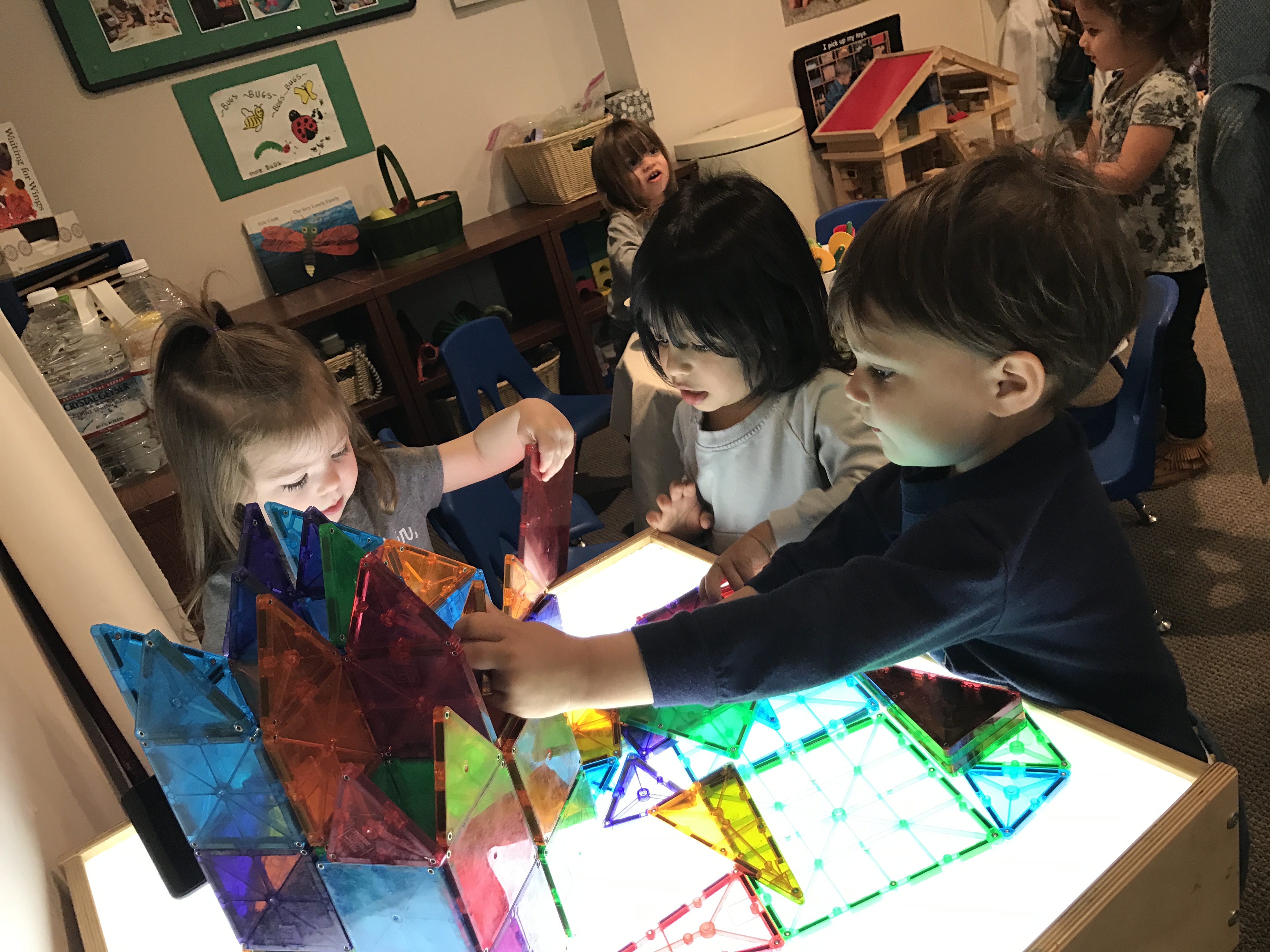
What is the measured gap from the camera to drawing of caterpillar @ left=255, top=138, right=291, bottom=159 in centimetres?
301

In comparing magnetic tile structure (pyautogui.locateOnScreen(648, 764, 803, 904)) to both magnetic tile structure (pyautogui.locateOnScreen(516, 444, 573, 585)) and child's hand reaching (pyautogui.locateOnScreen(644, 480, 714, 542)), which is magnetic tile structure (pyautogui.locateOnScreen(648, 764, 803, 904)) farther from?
child's hand reaching (pyautogui.locateOnScreen(644, 480, 714, 542))

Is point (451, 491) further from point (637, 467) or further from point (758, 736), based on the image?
point (758, 736)

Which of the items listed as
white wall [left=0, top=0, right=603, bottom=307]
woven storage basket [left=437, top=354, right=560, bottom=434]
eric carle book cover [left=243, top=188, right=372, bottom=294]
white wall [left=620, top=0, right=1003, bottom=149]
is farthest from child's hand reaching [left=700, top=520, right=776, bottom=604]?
white wall [left=620, top=0, right=1003, bottom=149]

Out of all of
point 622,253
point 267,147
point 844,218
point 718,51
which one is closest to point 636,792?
point 844,218

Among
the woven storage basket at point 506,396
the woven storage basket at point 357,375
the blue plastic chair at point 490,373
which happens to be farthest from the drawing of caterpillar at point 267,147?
the blue plastic chair at point 490,373

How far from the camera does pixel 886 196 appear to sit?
322 centimetres

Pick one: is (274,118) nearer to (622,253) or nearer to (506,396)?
(506,396)

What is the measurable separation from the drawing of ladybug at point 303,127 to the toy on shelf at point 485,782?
2784 millimetres

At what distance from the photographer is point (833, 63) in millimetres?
3920

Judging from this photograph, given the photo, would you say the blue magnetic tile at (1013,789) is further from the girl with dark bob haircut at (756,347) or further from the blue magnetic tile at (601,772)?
the girl with dark bob haircut at (756,347)

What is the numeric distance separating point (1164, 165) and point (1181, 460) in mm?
711

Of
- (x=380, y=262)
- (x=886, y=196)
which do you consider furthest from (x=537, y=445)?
(x=886, y=196)

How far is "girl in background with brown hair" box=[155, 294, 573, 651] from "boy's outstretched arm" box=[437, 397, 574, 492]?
47mm

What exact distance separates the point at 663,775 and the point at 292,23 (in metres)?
3.00
